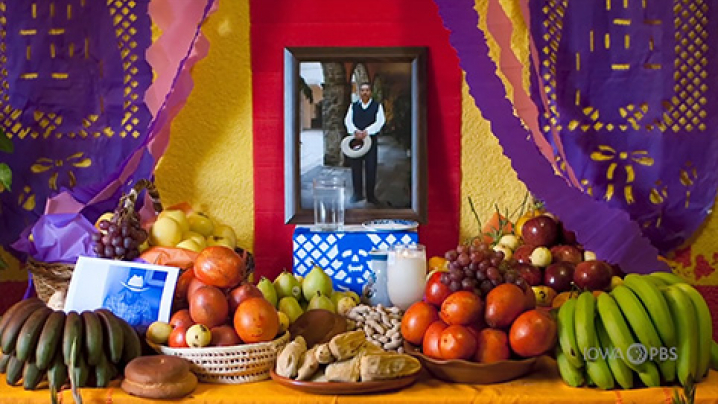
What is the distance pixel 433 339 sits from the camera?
6.88 feet

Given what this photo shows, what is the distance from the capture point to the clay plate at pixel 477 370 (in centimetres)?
203

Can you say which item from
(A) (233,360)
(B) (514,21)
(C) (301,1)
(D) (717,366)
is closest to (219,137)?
(C) (301,1)

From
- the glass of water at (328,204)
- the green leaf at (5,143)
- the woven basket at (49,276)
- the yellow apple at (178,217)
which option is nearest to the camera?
the woven basket at (49,276)

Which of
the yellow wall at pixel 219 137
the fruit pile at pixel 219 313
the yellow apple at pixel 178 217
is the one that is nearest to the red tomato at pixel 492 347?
the fruit pile at pixel 219 313

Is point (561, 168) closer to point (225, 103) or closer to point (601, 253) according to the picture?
point (601, 253)

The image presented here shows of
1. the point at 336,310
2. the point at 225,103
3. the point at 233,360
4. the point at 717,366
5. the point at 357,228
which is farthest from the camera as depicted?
the point at 225,103

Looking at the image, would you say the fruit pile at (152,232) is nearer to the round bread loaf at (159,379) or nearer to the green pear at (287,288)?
the green pear at (287,288)

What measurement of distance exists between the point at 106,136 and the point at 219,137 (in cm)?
48

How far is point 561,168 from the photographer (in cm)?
337

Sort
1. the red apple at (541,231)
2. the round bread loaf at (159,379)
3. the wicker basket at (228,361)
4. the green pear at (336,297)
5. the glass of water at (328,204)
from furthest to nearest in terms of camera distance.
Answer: the glass of water at (328,204)
the red apple at (541,231)
the green pear at (336,297)
the wicker basket at (228,361)
the round bread loaf at (159,379)

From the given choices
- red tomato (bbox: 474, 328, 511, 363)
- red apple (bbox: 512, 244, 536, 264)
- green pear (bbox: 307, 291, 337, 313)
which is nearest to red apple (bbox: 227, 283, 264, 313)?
green pear (bbox: 307, 291, 337, 313)

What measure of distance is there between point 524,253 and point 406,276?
0.47 meters

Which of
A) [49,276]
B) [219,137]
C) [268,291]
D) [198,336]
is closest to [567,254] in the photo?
[268,291]

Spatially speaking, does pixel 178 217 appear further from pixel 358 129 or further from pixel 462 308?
pixel 462 308
